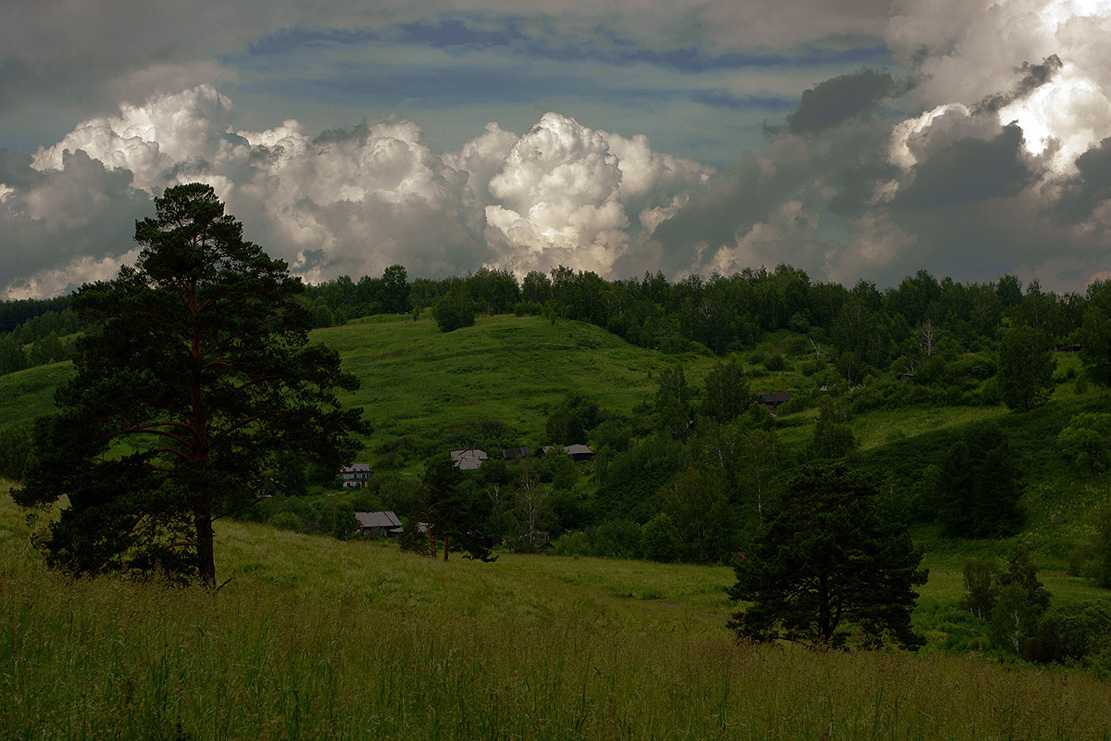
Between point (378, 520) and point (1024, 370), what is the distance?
276ft

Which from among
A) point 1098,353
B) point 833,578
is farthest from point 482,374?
point 833,578

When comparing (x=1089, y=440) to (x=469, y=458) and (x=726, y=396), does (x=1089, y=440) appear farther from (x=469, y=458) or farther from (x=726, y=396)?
(x=469, y=458)

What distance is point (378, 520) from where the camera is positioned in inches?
3669

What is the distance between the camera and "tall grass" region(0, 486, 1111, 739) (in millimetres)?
4527

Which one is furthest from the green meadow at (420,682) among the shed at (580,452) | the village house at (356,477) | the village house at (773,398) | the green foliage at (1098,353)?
the village house at (773,398)

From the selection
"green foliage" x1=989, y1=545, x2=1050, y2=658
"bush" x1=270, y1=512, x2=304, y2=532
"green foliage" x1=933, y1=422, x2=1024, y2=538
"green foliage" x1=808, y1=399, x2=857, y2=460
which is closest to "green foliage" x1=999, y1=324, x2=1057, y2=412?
"green foliage" x1=933, y1=422, x2=1024, y2=538

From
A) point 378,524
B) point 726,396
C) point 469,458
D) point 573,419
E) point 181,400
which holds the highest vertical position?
point 726,396

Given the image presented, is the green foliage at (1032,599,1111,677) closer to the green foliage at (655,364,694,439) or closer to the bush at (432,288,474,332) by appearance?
the green foliage at (655,364,694,439)

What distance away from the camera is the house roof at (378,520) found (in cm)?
9160

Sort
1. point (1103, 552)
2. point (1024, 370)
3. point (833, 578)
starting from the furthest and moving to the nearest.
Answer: point (1024, 370)
point (1103, 552)
point (833, 578)

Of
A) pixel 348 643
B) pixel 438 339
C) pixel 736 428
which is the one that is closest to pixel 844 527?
pixel 348 643

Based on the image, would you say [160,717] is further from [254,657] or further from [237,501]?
[237,501]

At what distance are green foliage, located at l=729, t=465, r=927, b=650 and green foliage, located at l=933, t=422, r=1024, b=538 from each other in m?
55.7

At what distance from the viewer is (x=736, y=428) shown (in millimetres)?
107625
